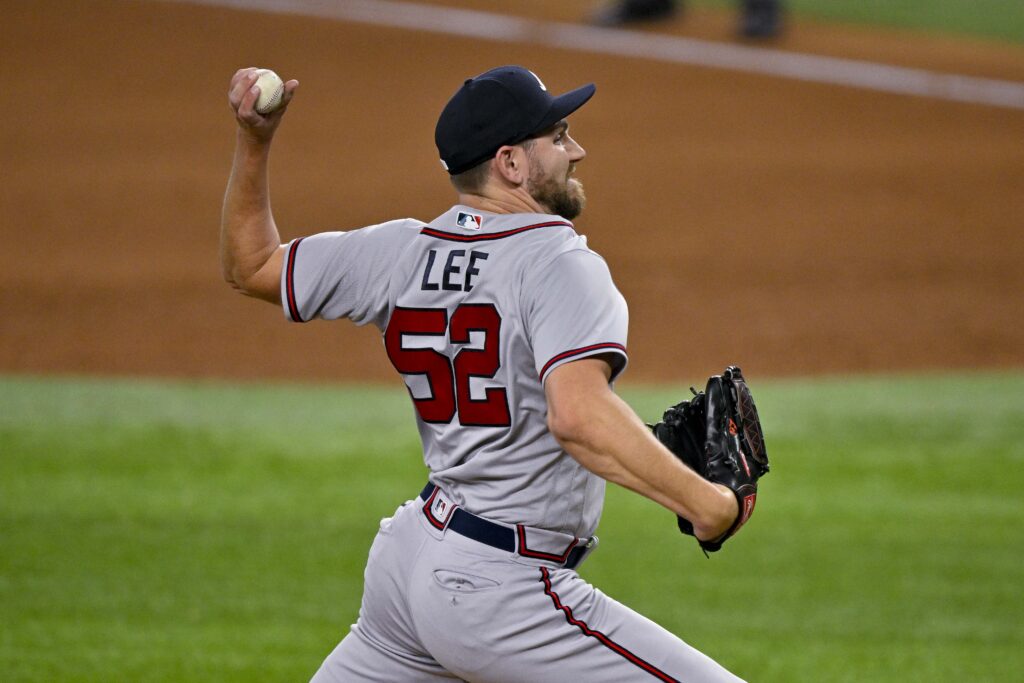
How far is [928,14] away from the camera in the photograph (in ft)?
69.9

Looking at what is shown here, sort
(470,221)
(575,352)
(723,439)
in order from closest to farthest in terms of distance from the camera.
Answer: (575,352), (723,439), (470,221)

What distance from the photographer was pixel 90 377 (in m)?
11.3

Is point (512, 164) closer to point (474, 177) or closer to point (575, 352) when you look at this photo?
point (474, 177)

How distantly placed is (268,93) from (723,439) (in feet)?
4.67

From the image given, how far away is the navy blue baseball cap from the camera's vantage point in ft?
10.3

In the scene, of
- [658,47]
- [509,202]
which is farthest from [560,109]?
[658,47]

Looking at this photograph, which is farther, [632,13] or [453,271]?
[632,13]

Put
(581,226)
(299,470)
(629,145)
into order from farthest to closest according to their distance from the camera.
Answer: (629,145)
(581,226)
(299,470)

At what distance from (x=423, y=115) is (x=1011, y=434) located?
10126 mm

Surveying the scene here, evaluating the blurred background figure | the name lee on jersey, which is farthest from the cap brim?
the blurred background figure

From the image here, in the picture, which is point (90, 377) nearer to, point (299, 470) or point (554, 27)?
point (299, 470)

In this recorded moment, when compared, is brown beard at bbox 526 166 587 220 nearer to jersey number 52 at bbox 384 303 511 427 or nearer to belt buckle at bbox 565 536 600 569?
jersey number 52 at bbox 384 303 511 427

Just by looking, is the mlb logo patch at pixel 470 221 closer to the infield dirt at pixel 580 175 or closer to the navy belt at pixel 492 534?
the navy belt at pixel 492 534

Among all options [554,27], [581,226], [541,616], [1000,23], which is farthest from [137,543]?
[1000,23]
